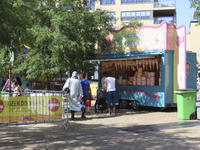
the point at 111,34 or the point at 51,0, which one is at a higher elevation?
the point at 51,0

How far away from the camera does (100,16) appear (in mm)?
12367

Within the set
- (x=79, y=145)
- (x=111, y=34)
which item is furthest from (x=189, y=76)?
(x=79, y=145)

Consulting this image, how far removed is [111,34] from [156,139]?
8279mm

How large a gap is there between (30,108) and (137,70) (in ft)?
25.9

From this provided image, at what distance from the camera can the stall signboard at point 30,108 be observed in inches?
282

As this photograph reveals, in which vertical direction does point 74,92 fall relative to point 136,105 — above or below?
above

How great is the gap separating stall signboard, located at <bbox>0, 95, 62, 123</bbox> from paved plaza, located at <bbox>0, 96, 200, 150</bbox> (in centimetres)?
46

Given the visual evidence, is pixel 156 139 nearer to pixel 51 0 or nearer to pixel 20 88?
pixel 20 88

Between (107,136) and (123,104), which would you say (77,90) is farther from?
(123,104)

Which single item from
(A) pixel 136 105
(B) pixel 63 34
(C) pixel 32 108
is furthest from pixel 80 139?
(A) pixel 136 105

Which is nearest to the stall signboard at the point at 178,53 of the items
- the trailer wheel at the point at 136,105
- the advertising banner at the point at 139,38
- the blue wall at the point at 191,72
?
the advertising banner at the point at 139,38

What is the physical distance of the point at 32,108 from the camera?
7520 millimetres

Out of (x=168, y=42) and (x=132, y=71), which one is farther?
(x=132, y=71)

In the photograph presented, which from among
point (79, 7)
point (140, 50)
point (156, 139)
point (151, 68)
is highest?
point (79, 7)
